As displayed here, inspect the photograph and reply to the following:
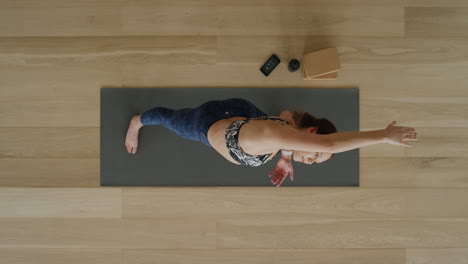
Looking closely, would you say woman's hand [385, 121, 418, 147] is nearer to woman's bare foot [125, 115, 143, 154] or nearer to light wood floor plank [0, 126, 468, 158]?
woman's bare foot [125, 115, 143, 154]

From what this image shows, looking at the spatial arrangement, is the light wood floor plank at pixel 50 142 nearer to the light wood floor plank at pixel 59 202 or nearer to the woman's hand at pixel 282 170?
the light wood floor plank at pixel 59 202

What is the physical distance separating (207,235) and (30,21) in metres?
2.04

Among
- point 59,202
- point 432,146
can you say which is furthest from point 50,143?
point 432,146

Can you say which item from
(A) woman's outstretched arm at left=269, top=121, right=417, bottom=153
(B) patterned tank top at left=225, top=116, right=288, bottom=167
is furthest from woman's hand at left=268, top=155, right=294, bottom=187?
(A) woman's outstretched arm at left=269, top=121, right=417, bottom=153

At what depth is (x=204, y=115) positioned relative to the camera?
5.56 feet

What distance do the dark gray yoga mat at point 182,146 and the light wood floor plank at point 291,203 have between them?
0.26ft

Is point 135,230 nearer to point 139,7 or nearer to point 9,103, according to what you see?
point 9,103

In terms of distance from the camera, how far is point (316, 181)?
2.28m

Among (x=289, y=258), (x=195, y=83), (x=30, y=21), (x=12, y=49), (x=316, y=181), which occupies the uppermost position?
(x=30, y=21)

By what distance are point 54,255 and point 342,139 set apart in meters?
2.24

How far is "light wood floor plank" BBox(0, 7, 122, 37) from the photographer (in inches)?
90.3

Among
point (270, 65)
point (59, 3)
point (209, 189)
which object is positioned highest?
point (59, 3)

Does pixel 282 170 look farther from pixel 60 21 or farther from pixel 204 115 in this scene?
pixel 60 21

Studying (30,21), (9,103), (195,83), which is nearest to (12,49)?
(30,21)
